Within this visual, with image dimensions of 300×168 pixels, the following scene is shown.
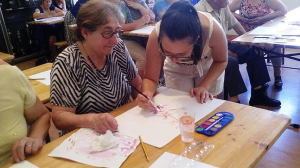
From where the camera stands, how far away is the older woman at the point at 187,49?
4.09 ft

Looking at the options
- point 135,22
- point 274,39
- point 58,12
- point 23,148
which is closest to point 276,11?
point 274,39

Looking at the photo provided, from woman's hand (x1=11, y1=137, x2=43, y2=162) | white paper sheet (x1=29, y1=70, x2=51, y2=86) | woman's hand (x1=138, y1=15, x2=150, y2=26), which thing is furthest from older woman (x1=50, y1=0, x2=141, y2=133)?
woman's hand (x1=138, y1=15, x2=150, y2=26)

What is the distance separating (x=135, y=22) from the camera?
3117mm

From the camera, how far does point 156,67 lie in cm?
150

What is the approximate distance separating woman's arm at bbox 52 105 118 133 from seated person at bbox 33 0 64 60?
3.79m

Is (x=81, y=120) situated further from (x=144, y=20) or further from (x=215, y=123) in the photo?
(x=144, y=20)

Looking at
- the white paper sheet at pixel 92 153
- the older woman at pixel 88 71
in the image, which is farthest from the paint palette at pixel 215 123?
the older woman at pixel 88 71

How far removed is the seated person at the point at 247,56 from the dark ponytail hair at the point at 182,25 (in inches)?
56.4

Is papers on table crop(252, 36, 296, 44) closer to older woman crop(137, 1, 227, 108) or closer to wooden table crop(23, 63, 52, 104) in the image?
older woman crop(137, 1, 227, 108)

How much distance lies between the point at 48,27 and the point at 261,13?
3.45 meters

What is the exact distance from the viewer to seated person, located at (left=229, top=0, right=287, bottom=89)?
331 centimetres

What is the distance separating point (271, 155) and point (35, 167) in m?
1.72

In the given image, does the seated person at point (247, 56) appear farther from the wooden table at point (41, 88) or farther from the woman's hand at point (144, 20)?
the wooden table at point (41, 88)

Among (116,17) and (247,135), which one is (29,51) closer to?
(116,17)
